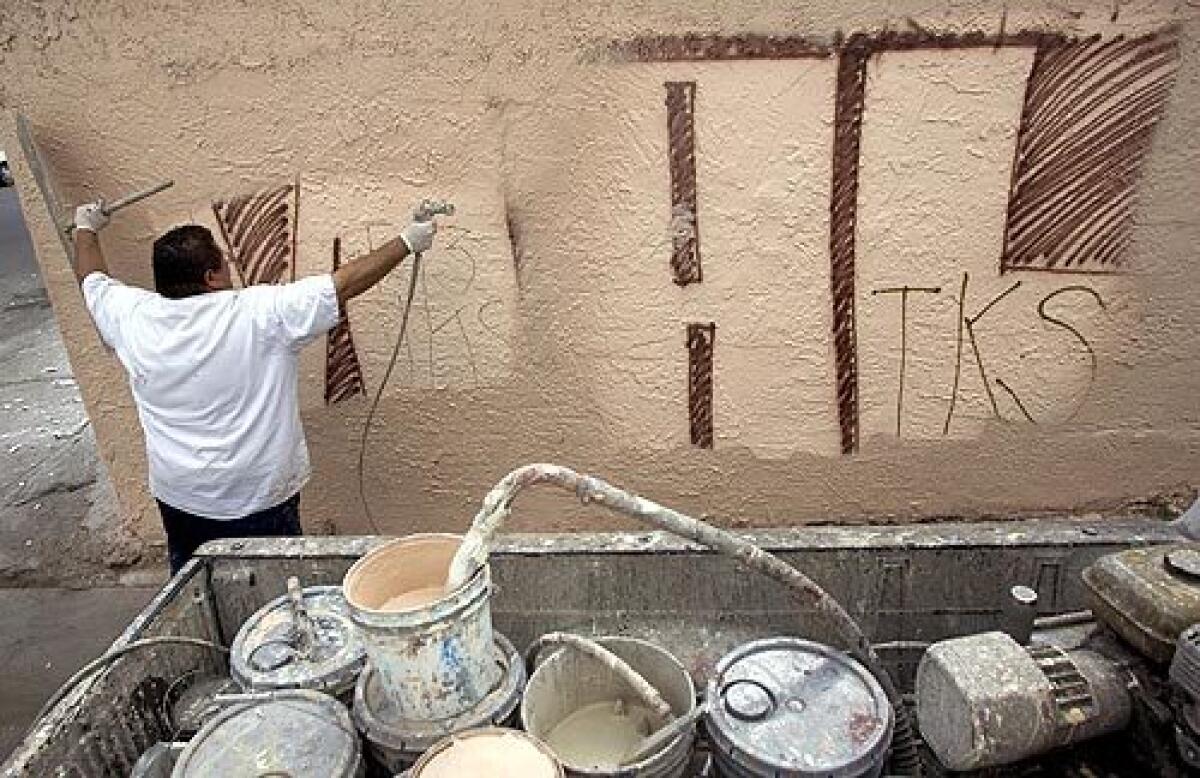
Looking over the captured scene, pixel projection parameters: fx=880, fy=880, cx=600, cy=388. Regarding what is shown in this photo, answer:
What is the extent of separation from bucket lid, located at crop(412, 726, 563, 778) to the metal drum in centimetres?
54

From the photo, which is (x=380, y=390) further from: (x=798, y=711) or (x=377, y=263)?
(x=798, y=711)

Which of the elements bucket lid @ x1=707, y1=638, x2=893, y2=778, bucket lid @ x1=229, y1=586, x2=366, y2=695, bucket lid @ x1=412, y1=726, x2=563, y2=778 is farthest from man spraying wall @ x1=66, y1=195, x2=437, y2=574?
bucket lid @ x1=707, y1=638, x2=893, y2=778

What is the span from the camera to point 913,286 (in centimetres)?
357

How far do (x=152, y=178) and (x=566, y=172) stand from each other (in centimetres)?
166

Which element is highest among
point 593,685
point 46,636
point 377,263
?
point 377,263

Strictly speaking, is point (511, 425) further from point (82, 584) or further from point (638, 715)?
point (82, 584)

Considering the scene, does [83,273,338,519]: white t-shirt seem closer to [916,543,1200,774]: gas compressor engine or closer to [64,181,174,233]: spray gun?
[64,181,174,233]: spray gun

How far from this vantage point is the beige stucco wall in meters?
3.30

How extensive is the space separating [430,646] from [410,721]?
0.22m

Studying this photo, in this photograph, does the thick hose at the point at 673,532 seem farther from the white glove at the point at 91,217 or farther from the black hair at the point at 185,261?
the white glove at the point at 91,217

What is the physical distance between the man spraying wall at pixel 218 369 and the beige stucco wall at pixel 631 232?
51cm

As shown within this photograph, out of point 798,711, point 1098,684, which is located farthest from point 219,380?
point 1098,684

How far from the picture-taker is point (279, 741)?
202cm

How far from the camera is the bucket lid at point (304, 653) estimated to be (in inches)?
88.1
